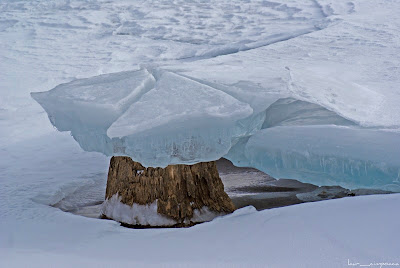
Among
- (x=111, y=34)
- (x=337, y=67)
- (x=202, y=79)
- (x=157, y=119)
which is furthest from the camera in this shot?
(x=111, y=34)

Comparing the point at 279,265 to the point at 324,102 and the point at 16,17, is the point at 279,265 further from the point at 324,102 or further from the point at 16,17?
the point at 16,17

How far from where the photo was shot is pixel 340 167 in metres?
2.01

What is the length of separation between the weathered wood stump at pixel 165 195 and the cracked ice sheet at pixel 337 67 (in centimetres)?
43

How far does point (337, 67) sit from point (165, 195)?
1716mm

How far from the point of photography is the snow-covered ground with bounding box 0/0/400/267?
5.85 ft

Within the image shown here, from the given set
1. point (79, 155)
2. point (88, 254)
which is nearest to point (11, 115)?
point (79, 155)

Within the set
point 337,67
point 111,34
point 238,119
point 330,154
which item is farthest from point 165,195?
point 111,34

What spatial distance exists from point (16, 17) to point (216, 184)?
4343mm

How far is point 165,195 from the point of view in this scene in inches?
98.7

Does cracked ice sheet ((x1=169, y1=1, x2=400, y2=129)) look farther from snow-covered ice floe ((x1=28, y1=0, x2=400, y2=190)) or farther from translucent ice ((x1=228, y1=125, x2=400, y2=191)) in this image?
translucent ice ((x1=228, y1=125, x2=400, y2=191))

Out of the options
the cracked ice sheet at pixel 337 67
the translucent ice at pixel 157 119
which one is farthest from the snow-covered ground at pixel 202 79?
the translucent ice at pixel 157 119

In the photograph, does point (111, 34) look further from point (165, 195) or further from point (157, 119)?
point (157, 119)

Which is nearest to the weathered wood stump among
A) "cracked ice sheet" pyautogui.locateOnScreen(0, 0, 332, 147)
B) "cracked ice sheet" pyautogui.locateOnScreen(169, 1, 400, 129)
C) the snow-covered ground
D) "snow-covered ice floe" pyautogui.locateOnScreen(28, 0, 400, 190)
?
the snow-covered ground

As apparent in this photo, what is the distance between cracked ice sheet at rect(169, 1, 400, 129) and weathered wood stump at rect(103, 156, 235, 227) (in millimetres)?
434
